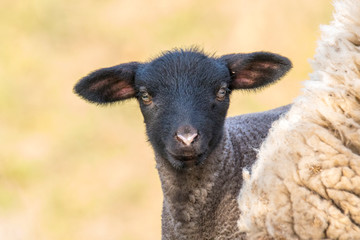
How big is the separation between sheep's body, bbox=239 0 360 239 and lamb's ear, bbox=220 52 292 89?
231 centimetres

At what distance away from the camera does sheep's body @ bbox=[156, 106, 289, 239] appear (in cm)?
377

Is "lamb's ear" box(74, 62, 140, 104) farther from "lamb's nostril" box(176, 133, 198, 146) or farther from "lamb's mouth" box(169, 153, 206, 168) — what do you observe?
"lamb's nostril" box(176, 133, 198, 146)

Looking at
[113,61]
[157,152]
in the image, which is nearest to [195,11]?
[113,61]

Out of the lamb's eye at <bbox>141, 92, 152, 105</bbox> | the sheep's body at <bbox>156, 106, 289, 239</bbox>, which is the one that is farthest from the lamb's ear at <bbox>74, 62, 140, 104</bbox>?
the sheep's body at <bbox>156, 106, 289, 239</bbox>

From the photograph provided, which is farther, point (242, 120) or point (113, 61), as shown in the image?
point (113, 61)

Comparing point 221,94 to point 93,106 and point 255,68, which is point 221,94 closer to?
point 255,68

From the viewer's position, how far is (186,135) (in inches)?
135

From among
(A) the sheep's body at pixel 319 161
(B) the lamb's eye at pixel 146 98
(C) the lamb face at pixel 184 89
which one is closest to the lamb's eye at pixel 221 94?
(C) the lamb face at pixel 184 89

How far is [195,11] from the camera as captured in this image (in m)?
9.31

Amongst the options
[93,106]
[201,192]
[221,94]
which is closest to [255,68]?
[221,94]

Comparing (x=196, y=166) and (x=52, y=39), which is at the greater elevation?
(x=52, y=39)

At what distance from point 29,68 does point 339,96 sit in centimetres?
Answer: 712

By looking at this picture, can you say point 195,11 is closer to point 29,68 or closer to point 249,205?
point 29,68

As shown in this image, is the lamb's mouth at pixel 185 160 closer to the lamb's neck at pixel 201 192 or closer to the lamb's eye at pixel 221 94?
the lamb's neck at pixel 201 192
